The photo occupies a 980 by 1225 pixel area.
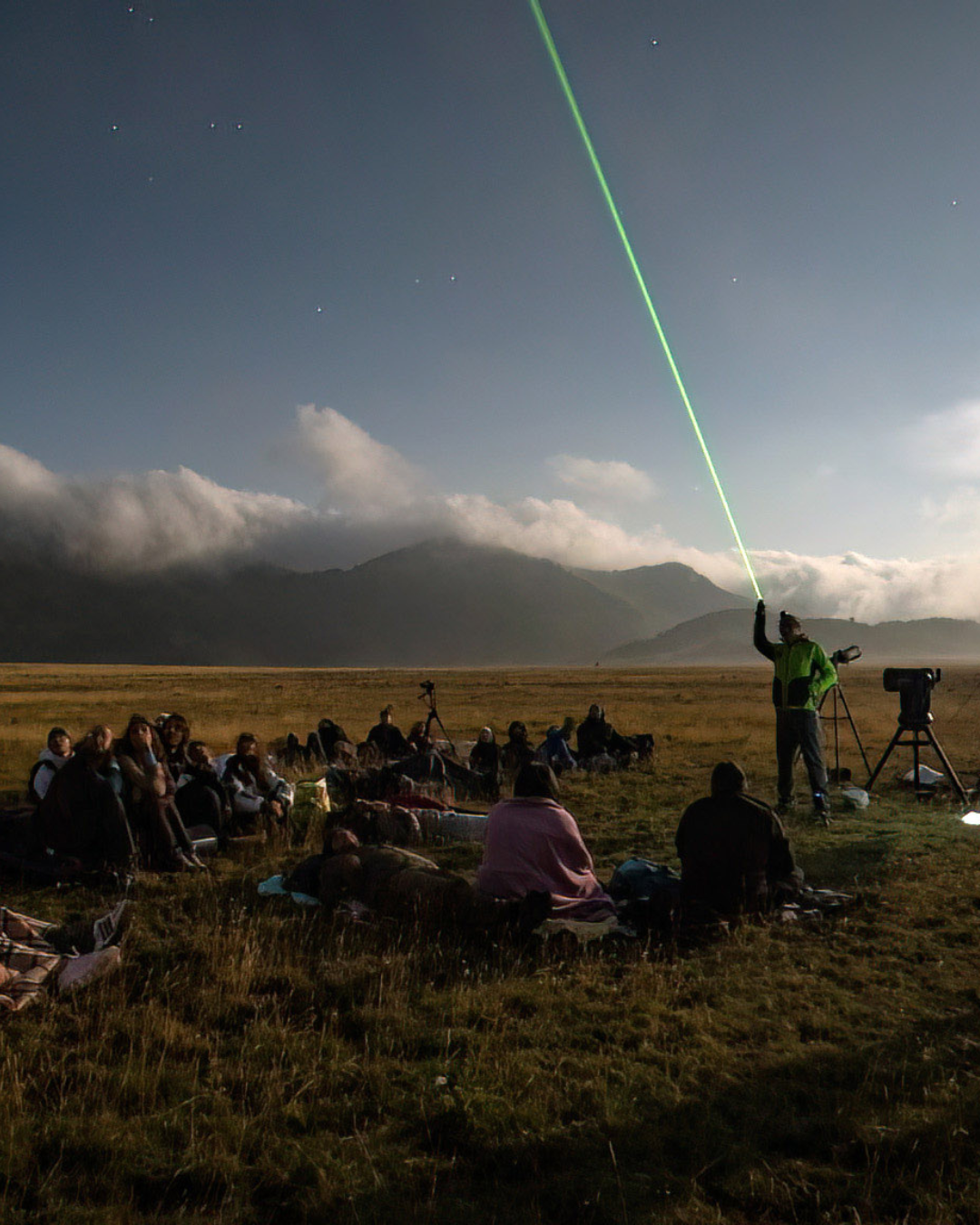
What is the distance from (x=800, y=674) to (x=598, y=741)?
18.5ft

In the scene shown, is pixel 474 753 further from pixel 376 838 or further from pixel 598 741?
pixel 376 838

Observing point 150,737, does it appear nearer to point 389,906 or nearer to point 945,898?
point 389,906

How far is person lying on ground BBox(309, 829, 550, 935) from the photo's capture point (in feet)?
18.8

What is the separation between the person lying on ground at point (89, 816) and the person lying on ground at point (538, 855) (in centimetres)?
380

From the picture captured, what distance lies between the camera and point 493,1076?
3900 mm

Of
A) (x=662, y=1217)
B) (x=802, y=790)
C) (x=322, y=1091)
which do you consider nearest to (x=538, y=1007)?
(x=322, y=1091)

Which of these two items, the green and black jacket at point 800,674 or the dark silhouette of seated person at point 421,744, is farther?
the dark silhouette of seated person at point 421,744

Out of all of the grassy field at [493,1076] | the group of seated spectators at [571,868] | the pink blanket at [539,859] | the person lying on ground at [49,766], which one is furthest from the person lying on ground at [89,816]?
the pink blanket at [539,859]

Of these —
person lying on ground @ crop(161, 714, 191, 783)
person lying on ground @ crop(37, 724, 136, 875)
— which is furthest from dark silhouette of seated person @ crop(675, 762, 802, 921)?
person lying on ground @ crop(161, 714, 191, 783)

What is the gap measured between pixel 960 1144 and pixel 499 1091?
2.02 meters

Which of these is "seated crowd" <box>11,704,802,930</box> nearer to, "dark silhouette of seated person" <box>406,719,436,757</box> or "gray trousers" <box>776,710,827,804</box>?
"dark silhouette of seated person" <box>406,719,436,757</box>

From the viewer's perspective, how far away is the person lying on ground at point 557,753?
14851 millimetres

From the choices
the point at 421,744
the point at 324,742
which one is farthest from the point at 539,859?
the point at 324,742

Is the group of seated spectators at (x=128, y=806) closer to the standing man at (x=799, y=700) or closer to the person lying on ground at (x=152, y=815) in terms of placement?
the person lying on ground at (x=152, y=815)
